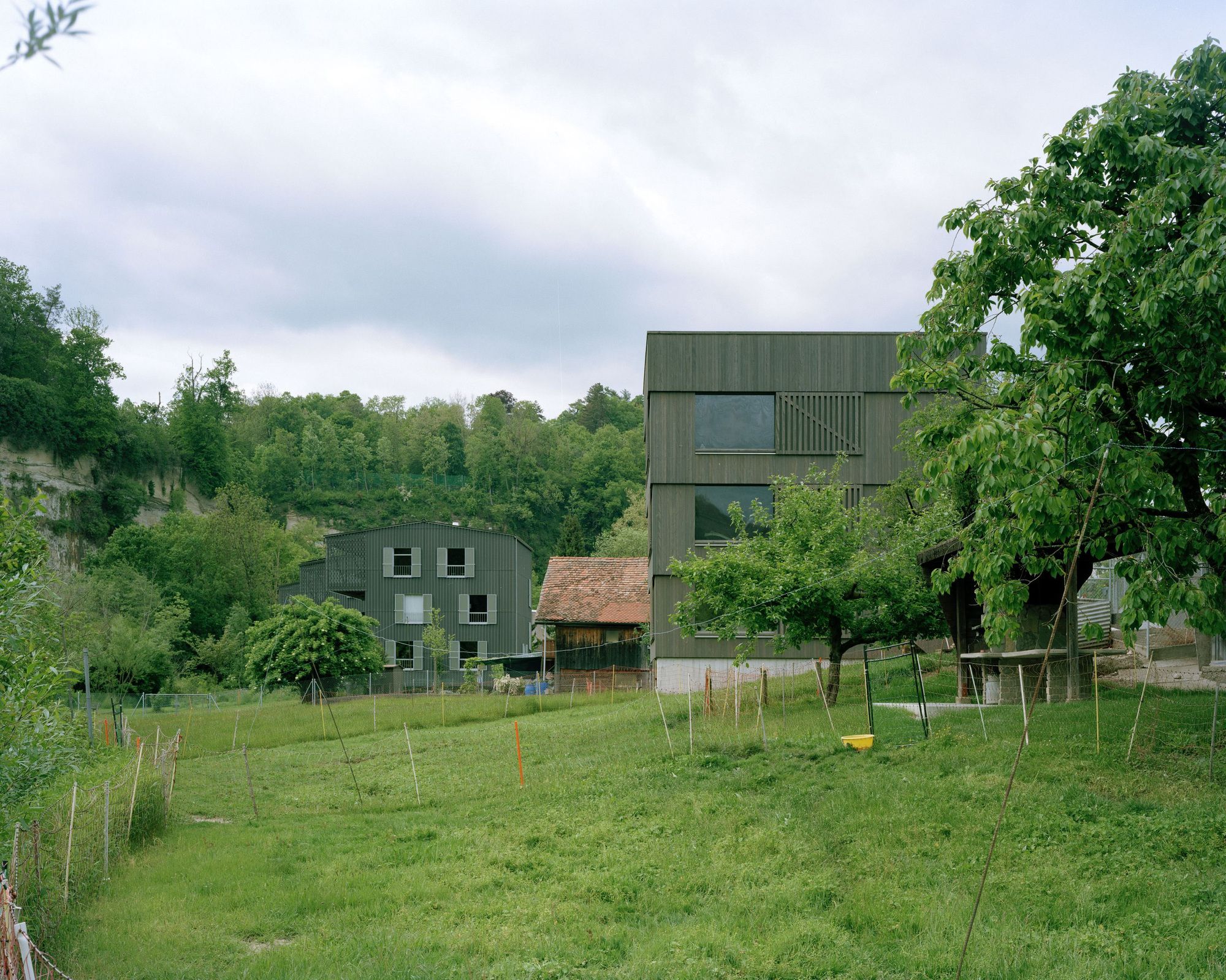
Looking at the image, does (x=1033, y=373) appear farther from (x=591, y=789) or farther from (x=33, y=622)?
(x=33, y=622)

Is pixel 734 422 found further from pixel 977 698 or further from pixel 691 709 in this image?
pixel 977 698

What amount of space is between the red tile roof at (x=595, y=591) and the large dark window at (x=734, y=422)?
14406mm

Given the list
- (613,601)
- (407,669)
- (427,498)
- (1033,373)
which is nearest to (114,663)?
(407,669)

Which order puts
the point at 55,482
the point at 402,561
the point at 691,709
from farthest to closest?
the point at 55,482 < the point at 402,561 < the point at 691,709

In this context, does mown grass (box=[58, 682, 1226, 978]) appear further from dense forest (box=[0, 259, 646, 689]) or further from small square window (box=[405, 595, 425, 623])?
small square window (box=[405, 595, 425, 623])

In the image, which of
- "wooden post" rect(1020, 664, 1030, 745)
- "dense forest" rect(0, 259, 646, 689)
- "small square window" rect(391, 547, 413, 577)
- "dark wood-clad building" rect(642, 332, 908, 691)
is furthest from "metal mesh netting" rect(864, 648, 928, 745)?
"small square window" rect(391, 547, 413, 577)

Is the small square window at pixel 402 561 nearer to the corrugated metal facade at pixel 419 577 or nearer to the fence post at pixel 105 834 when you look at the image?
the corrugated metal facade at pixel 419 577

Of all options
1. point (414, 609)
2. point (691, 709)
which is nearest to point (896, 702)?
point (691, 709)

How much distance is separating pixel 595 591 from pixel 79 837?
4014cm

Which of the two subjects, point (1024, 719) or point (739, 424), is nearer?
point (1024, 719)

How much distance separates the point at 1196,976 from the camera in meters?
8.77

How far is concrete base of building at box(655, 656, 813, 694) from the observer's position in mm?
37062

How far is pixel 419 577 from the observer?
58719mm

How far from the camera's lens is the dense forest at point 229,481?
6575 cm
